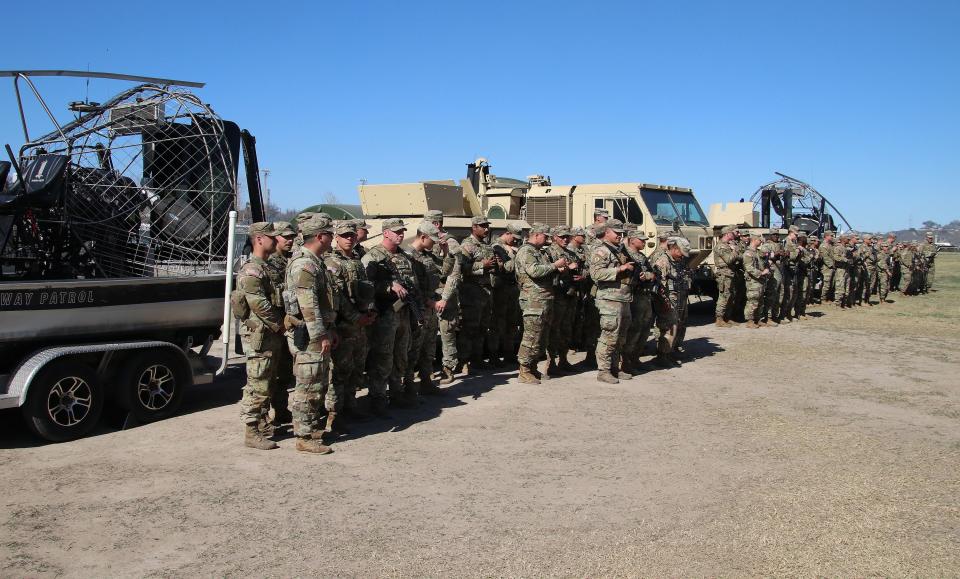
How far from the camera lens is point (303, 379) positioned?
19.4ft

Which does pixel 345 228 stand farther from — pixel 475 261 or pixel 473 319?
pixel 473 319

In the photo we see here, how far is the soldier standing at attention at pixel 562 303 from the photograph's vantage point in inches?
363

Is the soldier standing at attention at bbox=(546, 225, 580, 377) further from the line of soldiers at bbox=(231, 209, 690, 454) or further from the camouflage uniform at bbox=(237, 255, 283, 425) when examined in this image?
the camouflage uniform at bbox=(237, 255, 283, 425)

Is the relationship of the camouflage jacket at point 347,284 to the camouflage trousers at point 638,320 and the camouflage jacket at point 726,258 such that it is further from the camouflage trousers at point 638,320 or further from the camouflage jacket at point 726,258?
the camouflage jacket at point 726,258

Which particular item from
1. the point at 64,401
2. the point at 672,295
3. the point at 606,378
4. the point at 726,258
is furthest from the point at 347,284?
the point at 726,258

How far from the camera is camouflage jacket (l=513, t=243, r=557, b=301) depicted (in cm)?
855

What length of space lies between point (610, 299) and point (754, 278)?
5832 millimetres

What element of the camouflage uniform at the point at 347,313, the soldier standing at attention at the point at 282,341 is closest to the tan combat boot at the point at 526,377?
the camouflage uniform at the point at 347,313

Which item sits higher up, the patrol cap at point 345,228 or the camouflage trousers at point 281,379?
the patrol cap at point 345,228

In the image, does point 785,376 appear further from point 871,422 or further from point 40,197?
point 40,197

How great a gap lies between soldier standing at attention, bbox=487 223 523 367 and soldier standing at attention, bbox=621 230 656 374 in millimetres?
1502

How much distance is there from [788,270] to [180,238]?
11.5 meters

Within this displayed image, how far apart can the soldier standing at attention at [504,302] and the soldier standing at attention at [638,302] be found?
1502 mm

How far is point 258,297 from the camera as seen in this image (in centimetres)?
604
